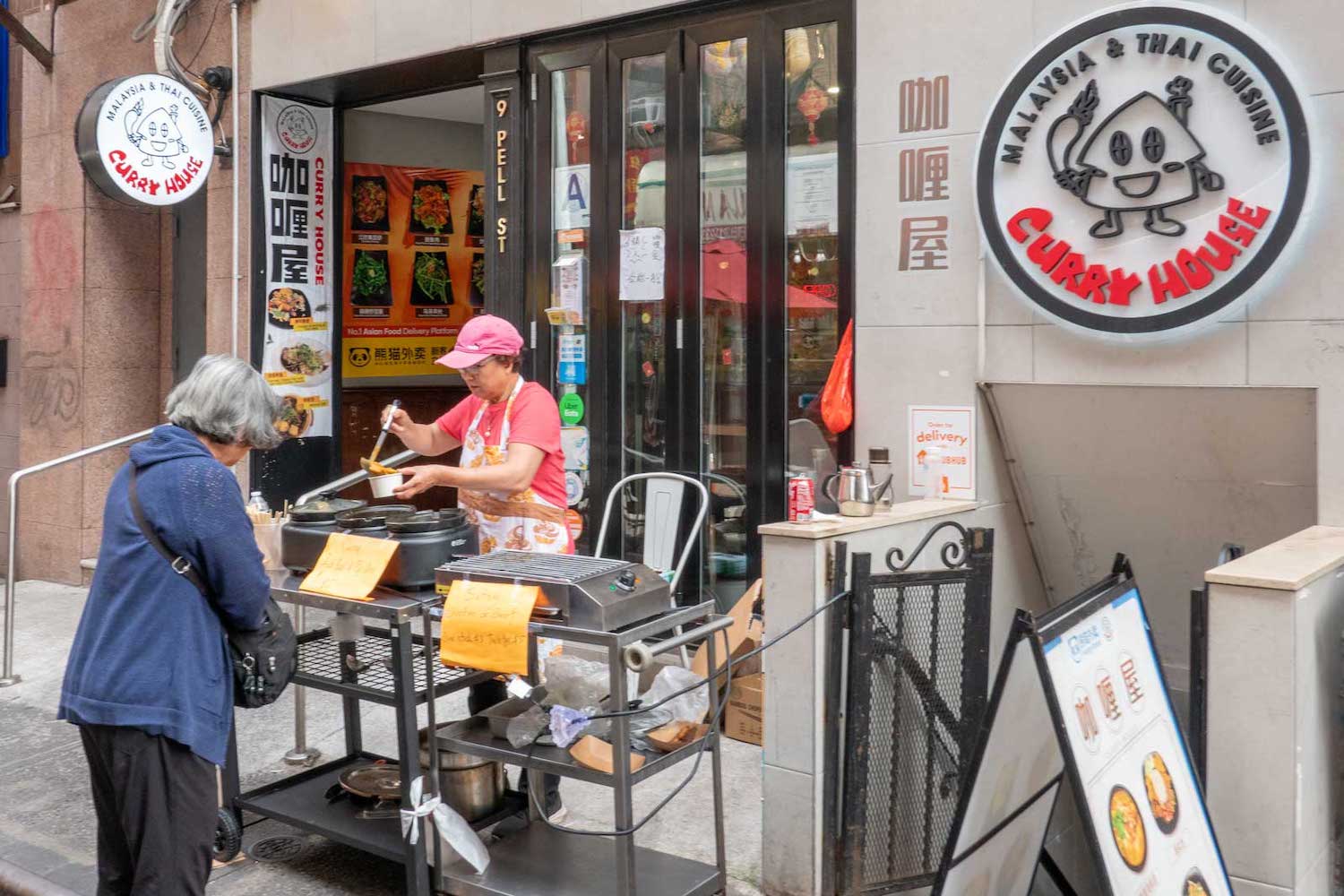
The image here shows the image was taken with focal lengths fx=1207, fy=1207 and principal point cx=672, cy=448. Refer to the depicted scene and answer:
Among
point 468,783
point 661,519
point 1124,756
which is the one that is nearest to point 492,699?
point 468,783

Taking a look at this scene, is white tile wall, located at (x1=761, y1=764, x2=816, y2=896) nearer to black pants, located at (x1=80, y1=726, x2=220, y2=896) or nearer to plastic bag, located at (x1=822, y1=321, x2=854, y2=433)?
black pants, located at (x1=80, y1=726, x2=220, y2=896)

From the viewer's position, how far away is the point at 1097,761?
289cm

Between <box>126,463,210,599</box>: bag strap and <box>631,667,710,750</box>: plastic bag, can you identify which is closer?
<box>126,463,210,599</box>: bag strap

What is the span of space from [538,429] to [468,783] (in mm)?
1339

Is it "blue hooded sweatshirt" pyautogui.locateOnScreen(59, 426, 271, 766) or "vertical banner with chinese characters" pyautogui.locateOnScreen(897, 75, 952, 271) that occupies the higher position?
Result: "vertical banner with chinese characters" pyautogui.locateOnScreen(897, 75, 952, 271)

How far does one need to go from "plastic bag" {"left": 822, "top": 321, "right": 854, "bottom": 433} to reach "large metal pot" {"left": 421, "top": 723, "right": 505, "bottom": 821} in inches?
89.0

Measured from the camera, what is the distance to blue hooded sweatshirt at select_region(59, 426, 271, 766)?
10.2 ft

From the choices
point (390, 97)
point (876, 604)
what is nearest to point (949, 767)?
point (876, 604)

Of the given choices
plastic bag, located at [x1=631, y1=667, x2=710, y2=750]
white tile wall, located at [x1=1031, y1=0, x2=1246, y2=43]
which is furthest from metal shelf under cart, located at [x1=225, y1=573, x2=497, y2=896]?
white tile wall, located at [x1=1031, y1=0, x2=1246, y2=43]

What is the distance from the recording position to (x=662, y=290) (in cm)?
621

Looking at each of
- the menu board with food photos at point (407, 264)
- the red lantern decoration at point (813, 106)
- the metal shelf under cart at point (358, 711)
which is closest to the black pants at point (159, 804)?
the metal shelf under cart at point (358, 711)

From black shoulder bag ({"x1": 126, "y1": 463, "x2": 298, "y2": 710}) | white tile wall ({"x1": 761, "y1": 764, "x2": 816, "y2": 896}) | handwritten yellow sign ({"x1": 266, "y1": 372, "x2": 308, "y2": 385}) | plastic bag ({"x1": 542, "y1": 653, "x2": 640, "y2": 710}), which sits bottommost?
white tile wall ({"x1": 761, "y1": 764, "x2": 816, "y2": 896})

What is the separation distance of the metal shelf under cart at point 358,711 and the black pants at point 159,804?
67 cm

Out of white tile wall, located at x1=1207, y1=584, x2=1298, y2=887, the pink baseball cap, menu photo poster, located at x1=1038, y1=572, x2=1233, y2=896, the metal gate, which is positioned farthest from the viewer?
the pink baseball cap
